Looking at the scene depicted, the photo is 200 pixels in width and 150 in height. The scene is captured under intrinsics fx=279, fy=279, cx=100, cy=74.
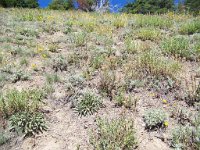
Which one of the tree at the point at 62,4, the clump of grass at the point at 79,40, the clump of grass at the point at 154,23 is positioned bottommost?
the clump of grass at the point at 79,40

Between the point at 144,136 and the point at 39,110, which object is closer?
the point at 144,136

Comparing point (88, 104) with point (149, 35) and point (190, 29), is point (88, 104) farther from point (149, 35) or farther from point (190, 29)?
point (190, 29)

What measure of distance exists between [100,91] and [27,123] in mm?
1679

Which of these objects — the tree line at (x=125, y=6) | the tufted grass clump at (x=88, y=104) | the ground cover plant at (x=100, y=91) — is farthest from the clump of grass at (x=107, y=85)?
the tree line at (x=125, y=6)

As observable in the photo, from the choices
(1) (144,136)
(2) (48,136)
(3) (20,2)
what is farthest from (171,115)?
(3) (20,2)

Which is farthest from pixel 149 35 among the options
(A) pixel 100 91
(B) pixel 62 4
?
(B) pixel 62 4

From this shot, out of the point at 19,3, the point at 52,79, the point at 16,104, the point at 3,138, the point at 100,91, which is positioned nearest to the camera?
the point at 3,138

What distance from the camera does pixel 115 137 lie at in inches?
177

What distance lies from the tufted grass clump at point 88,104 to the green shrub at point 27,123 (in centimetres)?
76

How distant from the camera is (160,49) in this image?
7805 millimetres

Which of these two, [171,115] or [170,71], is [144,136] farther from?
[170,71]

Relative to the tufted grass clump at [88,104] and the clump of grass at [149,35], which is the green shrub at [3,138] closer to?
the tufted grass clump at [88,104]

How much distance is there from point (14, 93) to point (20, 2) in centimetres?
3283

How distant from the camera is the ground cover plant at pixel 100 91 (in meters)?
4.79
